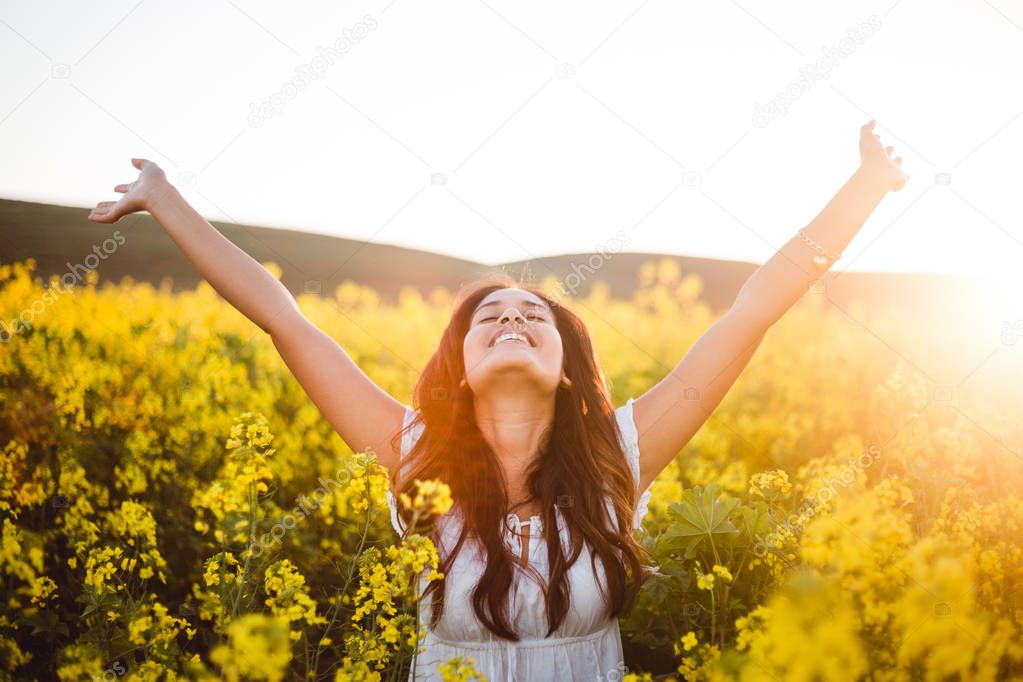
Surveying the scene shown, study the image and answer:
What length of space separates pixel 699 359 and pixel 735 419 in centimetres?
370

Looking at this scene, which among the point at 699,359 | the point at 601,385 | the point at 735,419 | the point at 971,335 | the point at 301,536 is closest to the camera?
the point at 699,359

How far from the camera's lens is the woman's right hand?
8.41 ft

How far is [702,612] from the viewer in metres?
2.62

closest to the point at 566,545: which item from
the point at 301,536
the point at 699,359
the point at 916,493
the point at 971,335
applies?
the point at 699,359

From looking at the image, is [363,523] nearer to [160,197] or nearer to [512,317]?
[512,317]

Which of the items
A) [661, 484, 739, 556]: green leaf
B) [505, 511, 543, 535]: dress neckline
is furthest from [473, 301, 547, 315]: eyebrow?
[661, 484, 739, 556]: green leaf

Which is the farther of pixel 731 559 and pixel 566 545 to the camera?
pixel 731 559

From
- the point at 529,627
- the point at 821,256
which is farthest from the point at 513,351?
the point at 821,256

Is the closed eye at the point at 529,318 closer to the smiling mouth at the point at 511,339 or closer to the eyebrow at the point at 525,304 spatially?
the eyebrow at the point at 525,304

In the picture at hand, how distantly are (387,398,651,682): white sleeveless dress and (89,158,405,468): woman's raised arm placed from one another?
460 millimetres

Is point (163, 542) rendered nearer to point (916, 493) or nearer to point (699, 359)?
point (699, 359)

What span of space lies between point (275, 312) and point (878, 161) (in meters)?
2.15

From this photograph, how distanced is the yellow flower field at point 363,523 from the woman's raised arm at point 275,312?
0.17m

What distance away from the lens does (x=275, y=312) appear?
105 inches
